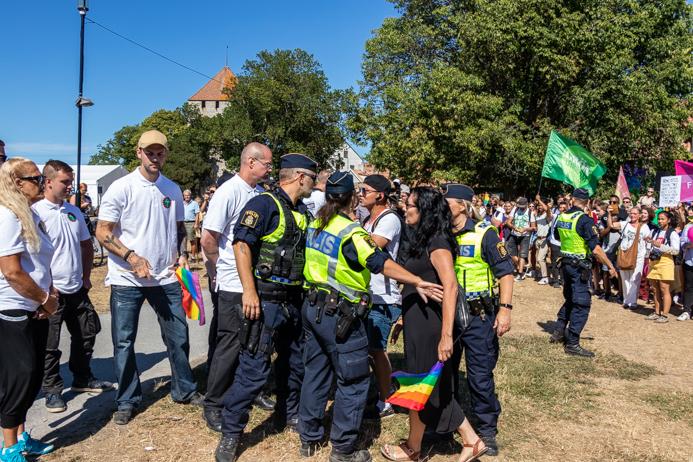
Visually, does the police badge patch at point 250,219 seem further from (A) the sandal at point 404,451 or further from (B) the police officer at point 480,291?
(A) the sandal at point 404,451

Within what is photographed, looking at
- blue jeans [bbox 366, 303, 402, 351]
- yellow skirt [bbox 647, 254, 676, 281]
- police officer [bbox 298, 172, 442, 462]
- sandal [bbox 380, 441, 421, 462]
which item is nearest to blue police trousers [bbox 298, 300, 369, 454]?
police officer [bbox 298, 172, 442, 462]

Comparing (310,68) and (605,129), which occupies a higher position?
(310,68)

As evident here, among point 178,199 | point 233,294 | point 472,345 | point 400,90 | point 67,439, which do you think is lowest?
point 67,439

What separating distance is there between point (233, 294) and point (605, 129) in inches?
875

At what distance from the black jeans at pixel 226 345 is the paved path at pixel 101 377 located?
1052mm

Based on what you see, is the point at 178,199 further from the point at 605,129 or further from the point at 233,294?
the point at 605,129

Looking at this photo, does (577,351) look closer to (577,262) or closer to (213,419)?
(577,262)

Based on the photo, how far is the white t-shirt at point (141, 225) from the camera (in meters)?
4.38

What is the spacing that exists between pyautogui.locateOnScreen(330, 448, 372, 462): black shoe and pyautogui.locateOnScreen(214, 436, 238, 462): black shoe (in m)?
0.68

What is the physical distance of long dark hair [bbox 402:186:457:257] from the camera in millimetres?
3604

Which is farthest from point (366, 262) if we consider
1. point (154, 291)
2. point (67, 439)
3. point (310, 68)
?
point (310, 68)

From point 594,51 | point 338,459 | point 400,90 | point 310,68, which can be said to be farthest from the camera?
point 310,68

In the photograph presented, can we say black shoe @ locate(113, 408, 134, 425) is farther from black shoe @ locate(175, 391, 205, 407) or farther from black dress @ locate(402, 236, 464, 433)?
black dress @ locate(402, 236, 464, 433)

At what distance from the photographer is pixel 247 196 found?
4.38m
